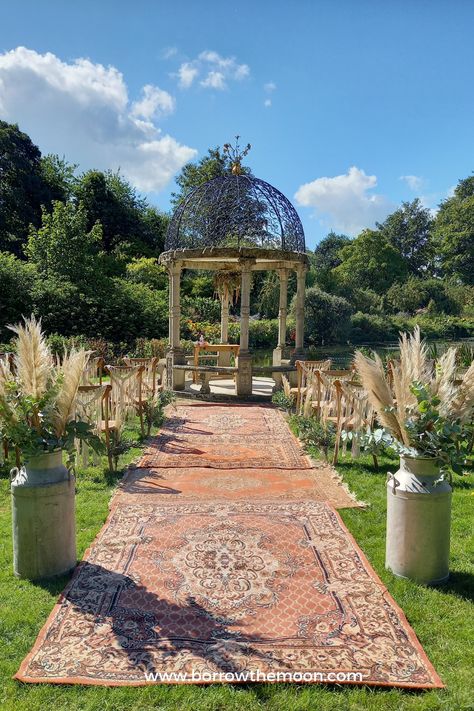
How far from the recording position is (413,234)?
54281 mm

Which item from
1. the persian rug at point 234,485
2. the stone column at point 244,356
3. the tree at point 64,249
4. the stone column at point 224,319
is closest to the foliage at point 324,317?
the tree at point 64,249

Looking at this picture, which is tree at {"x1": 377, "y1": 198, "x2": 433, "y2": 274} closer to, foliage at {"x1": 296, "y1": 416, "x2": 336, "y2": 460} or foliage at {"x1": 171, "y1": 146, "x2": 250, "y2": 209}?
foliage at {"x1": 171, "y1": 146, "x2": 250, "y2": 209}

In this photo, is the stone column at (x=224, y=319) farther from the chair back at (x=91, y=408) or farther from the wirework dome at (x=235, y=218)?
the chair back at (x=91, y=408)

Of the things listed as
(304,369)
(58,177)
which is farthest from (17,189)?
(304,369)

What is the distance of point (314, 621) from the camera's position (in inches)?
123

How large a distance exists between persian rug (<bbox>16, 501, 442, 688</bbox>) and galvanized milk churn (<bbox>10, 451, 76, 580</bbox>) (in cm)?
25

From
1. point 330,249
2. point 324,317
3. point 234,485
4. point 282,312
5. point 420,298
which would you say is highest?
point 330,249

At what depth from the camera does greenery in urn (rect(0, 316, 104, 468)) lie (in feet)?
11.4

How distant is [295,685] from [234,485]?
3.14 m

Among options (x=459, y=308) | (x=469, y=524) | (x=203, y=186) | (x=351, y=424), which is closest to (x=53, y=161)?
(x=203, y=186)

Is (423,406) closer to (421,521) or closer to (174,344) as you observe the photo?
(421,521)

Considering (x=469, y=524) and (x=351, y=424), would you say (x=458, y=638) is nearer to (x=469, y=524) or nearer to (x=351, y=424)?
(x=469, y=524)

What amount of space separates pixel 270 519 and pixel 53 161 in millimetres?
33889

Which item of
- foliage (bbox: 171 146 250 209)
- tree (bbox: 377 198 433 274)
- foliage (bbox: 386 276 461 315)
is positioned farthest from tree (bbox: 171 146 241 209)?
tree (bbox: 377 198 433 274)
